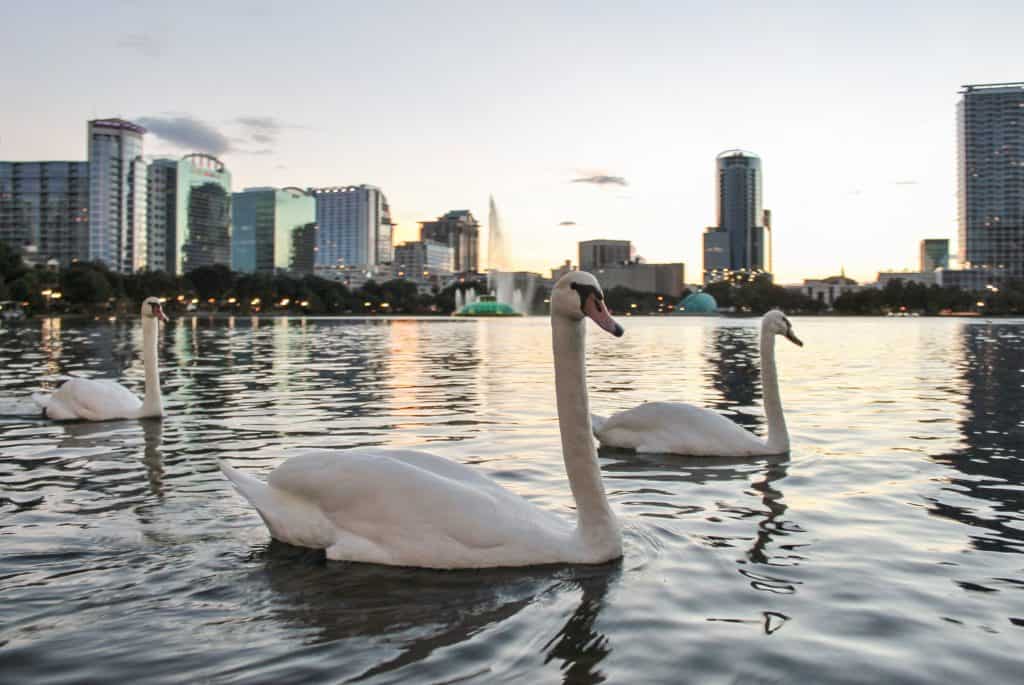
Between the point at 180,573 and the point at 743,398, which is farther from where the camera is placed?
the point at 743,398

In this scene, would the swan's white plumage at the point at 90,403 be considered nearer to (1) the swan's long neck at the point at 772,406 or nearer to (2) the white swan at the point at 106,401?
(2) the white swan at the point at 106,401

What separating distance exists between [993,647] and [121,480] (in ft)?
21.0

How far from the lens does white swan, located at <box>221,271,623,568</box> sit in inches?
187

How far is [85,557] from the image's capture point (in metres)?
5.18

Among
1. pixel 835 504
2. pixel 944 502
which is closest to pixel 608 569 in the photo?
pixel 835 504

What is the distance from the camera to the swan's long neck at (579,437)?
4934 mm

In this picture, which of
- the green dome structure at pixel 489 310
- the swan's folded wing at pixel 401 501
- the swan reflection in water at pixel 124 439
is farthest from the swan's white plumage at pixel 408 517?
the green dome structure at pixel 489 310

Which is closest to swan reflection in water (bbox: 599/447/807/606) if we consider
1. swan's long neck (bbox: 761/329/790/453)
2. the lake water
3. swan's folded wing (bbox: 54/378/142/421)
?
the lake water

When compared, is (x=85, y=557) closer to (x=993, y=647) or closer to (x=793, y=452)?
(x=993, y=647)

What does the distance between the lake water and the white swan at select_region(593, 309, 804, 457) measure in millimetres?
316

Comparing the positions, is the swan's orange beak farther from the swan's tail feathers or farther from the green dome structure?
the green dome structure

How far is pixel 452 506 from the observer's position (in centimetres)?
474

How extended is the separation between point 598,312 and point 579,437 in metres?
0.79

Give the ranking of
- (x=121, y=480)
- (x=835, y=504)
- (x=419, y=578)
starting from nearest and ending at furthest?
(x=419, y=578) → (x=835, y=504) → (x=121, y=480)
